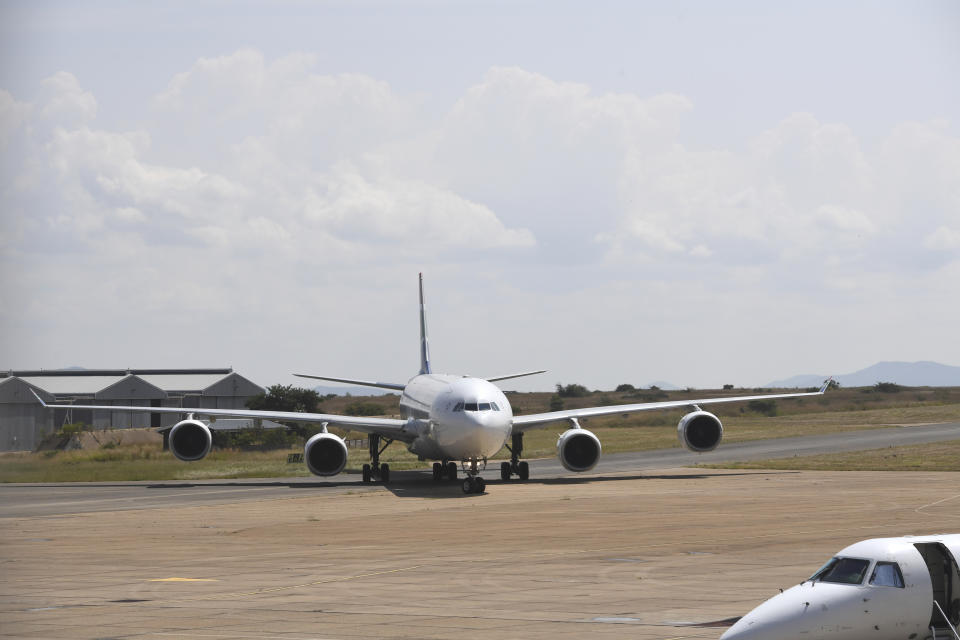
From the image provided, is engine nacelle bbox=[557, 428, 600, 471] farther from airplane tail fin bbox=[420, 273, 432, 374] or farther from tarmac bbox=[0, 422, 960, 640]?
airplane tail fin bbox=[420, 273, 432, 374]

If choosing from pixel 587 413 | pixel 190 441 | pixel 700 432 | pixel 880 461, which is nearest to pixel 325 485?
pixel 190 441

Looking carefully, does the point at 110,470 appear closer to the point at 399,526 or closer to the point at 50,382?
the point at 399,526

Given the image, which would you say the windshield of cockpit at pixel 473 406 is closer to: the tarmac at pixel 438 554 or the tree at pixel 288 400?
the tarmac at pixel 438 554

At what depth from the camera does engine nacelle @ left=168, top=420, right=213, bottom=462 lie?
5003cm

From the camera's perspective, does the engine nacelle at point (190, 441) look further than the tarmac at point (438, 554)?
Yes

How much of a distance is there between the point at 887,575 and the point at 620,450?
199 feet

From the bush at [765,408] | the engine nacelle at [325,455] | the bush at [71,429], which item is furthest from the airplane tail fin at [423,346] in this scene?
the bush at [765,408]

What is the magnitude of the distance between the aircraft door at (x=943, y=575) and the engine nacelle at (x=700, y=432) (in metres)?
33.9

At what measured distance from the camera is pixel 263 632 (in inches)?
715

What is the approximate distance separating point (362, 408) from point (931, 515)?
344ft

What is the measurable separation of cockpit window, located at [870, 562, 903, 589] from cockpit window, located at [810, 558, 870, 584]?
0.47 ft

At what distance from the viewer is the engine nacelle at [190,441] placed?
50.0 meters

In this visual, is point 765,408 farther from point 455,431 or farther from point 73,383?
point 455,431

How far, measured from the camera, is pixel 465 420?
1683 inches
